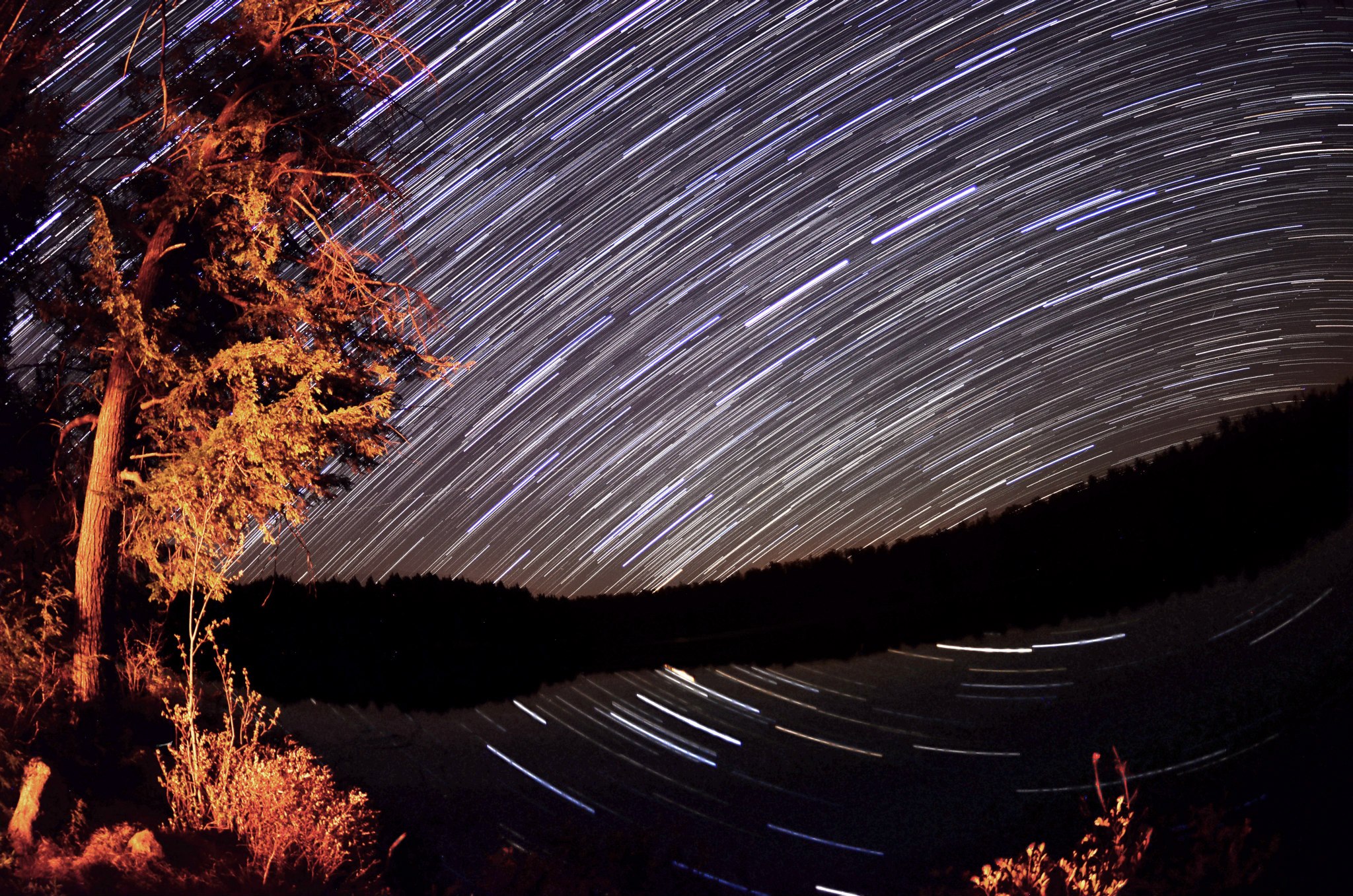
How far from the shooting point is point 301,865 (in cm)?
568

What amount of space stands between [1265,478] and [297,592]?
118 feet

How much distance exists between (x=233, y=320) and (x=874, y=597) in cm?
3548

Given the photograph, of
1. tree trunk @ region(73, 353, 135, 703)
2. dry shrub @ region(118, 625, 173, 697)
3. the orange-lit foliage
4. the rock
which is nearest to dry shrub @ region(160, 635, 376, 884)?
the rock

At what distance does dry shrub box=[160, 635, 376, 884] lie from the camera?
5680 mm

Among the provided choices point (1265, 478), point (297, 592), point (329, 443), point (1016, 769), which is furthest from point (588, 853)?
point (297, 592)

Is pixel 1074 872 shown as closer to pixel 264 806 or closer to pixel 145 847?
pixel 264 806

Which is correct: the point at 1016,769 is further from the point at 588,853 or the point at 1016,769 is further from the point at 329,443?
the point at 329,443

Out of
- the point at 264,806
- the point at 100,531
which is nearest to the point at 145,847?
the point at 264,806

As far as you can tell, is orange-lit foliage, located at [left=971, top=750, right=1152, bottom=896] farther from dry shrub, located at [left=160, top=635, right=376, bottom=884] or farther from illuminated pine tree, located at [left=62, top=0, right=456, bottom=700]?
illuminated pine tree, located at [left=62, top=0, right=456, bottom=700]

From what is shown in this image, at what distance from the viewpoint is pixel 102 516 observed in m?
8.33

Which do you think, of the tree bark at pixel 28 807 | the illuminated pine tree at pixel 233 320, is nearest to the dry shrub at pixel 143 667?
the illuminated pine tree at pixel 233 320

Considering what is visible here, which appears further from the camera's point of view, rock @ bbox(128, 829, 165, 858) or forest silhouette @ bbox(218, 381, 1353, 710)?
forest silhouette @ bbox(218, 381, 1353, 710)

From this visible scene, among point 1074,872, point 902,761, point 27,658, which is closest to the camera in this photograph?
point 1074,872

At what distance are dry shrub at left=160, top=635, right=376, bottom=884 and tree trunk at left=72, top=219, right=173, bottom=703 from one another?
86.8 inches
